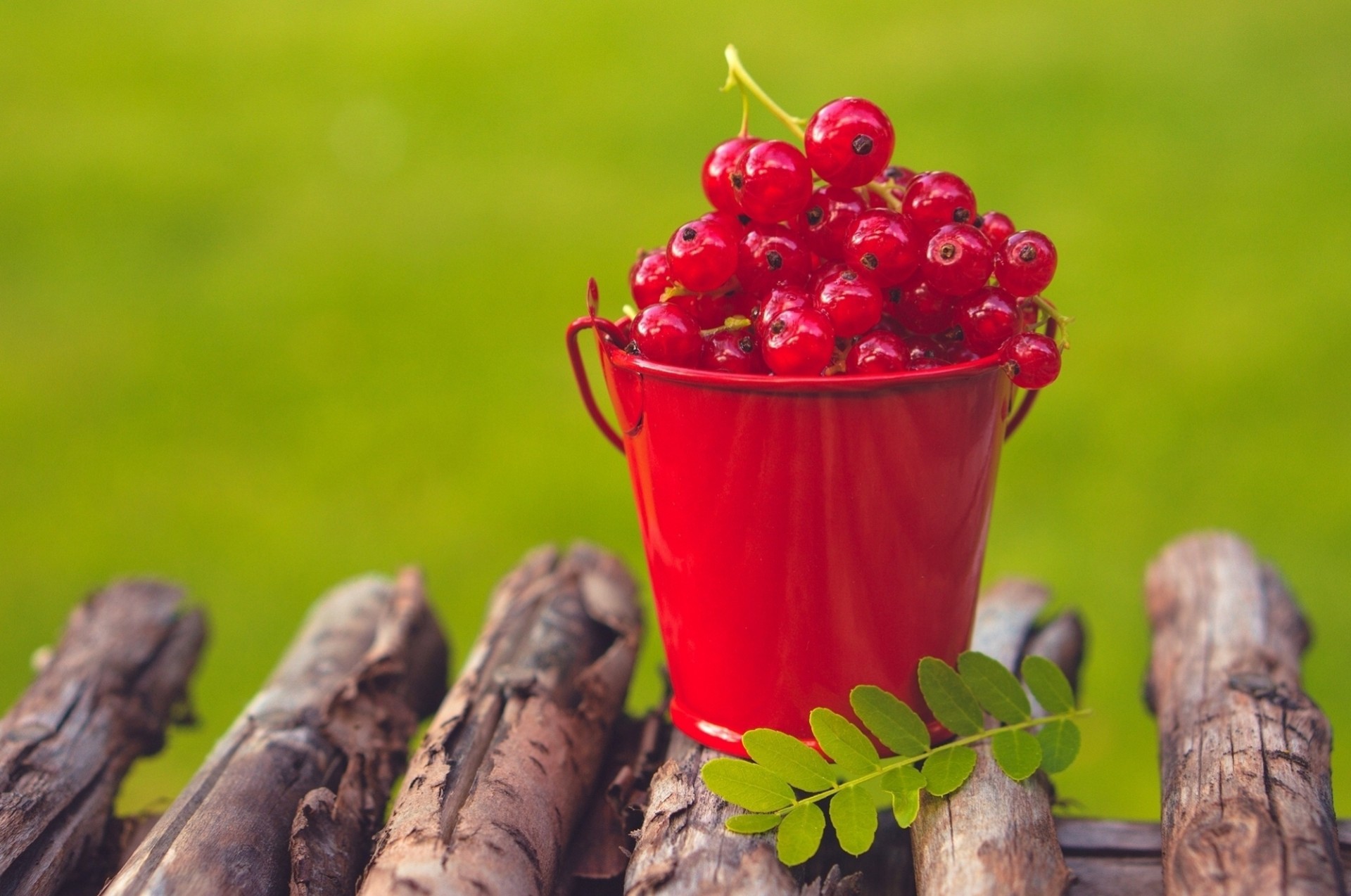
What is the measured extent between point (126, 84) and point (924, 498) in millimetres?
5448

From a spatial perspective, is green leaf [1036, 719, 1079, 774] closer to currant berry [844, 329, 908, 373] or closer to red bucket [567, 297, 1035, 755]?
red bucket [567, 297, 1035, 755]

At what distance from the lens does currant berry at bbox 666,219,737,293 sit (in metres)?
1.43

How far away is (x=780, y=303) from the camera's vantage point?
4.67ft

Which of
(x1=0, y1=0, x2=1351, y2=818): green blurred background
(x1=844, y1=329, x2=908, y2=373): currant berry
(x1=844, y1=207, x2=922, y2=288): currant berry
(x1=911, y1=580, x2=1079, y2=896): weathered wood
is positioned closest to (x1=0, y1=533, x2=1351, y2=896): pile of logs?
(x1=911, y1=580, x2=1079, y2=896): weathered wood

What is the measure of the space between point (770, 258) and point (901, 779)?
2.11 ft

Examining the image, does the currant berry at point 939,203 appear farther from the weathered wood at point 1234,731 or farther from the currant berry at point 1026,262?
the weathered wood at point 1234,731

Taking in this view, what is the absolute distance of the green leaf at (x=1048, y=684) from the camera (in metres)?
1.59

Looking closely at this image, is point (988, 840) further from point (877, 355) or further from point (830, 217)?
point (830, 217)

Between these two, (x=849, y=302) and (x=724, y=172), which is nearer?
(x=849, y=302)

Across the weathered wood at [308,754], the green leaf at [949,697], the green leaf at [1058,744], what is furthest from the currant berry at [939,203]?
the weathered wood at [308,754]

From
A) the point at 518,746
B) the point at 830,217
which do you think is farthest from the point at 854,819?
the point at 830,217

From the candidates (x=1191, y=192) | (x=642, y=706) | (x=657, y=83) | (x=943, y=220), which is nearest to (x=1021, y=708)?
(x=943, y=220)

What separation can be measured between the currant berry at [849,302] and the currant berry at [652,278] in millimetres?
206

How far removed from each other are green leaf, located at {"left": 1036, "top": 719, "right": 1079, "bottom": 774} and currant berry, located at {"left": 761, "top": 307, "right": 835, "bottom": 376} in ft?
1.83
